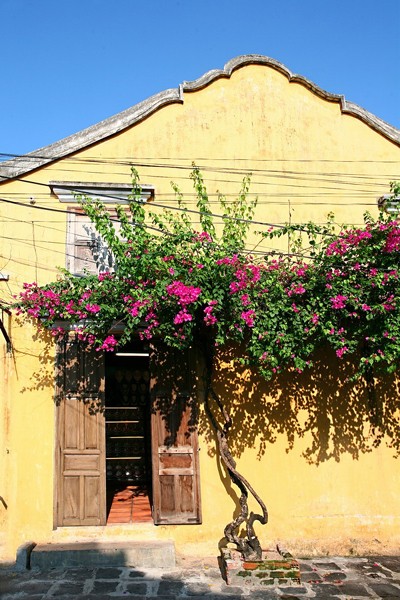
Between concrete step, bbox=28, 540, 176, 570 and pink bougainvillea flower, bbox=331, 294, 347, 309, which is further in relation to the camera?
concrete step, bbox=28, 540, 176, 570

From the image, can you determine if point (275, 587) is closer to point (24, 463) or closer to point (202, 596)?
point (202, 596)

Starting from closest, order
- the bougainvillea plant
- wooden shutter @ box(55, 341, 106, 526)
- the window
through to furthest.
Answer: the bougainvillea plant
wooden shutter @ box(55, 341, 106, 526)
the window

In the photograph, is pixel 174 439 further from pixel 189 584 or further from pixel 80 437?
pixel 189 584

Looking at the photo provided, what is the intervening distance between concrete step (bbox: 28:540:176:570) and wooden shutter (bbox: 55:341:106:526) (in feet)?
1.36

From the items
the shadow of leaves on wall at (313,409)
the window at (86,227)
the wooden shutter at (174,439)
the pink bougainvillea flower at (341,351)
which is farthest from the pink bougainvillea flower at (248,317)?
the window at (86,227)

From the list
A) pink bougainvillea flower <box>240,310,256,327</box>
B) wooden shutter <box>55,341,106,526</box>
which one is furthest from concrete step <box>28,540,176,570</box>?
pink bougainvillea flower <box>240,310,256,327</box>

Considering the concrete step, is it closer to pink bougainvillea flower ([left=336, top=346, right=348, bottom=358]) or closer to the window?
pink bougainvillea flower ([left=336, top=346, right=348, bottom=358])

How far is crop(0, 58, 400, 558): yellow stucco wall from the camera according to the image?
6.83 meters

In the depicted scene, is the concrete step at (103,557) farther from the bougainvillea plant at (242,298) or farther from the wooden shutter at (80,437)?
the bougainvillea plant at (242,298)

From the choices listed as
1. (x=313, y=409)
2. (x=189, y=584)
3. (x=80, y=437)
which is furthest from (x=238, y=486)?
(x=80, y=437)

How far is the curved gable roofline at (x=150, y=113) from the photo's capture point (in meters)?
7.54

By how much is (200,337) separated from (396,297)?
244cm

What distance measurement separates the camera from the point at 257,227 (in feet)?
25.4

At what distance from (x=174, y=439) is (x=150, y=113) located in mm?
4717
